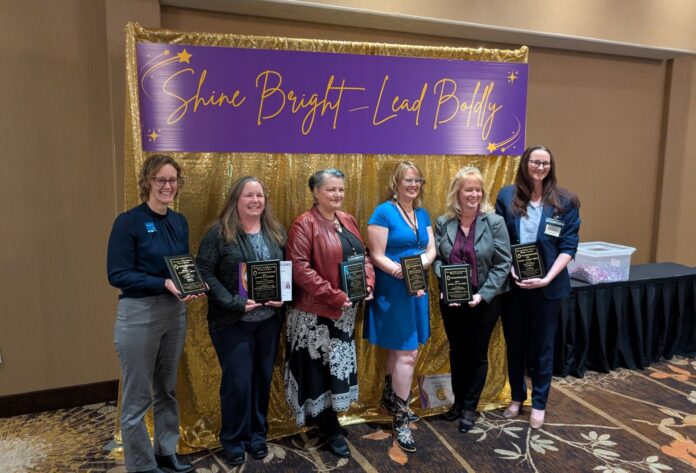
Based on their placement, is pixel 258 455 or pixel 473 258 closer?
pixel 258 455

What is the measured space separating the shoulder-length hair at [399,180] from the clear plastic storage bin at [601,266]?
1.67 m

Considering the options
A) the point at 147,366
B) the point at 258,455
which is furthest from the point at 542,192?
the point at 147,366

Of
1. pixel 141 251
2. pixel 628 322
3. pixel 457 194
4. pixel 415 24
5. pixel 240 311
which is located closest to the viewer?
pixel 141 251

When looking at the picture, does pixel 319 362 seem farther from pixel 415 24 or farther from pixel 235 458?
pixel 415 24

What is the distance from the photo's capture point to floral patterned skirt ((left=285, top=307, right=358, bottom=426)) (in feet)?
8.63

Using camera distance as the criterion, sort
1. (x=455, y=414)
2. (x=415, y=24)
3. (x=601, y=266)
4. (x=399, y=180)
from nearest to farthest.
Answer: (x=399, y=180) → (x=455, y=414) → (x=415, y=24) → (x=601, y=266)

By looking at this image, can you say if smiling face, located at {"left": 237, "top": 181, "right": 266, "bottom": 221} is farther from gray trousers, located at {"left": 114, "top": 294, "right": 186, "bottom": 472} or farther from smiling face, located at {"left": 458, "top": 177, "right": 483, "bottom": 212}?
smiling face, located at {"left": 458, "top": 177, "right": 483, "bottom": 212}

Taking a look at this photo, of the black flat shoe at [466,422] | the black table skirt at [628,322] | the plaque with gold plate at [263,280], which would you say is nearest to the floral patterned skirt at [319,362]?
the plaque with gold plate at [263,280]

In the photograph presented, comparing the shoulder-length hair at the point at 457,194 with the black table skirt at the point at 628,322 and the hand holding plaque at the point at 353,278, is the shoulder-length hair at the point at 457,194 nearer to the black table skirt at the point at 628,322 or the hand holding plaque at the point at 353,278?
the hand holding plaque at the point at 353,278

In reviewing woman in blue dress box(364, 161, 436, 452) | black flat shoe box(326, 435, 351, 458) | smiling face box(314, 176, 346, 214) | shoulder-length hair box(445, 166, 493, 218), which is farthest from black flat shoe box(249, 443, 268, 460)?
shoulder-length hair box(445, 166, 493, 218)

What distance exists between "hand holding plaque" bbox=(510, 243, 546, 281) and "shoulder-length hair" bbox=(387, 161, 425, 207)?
0.61 meters

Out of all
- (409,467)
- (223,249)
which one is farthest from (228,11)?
(409,467)

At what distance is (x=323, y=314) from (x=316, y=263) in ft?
0.88

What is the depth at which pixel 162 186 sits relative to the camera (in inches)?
87.6
